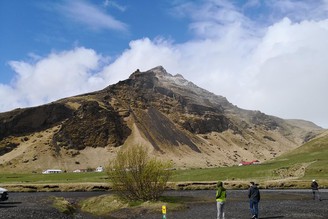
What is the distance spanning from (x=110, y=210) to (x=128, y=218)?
30.4ft

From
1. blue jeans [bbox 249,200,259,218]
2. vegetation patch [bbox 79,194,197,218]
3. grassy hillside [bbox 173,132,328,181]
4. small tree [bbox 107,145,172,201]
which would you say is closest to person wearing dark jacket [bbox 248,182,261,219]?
blue jeans [bbox 249,200,259,218]

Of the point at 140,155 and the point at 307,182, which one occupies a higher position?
the point at 140,155

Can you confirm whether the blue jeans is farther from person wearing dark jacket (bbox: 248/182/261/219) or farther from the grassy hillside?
Result: the grassy hillside

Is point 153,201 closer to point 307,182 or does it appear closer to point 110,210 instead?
point 110,210

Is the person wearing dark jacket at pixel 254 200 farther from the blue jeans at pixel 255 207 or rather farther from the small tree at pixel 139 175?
the small tree at pixel 139 175

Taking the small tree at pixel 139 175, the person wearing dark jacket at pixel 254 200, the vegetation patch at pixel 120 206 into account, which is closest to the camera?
the person wearing dark jacket at pixel 254 200

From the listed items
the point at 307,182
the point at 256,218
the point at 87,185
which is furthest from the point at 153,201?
the point at 87,185

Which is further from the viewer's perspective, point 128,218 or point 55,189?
point 55,189

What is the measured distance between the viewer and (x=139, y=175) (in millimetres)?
48719

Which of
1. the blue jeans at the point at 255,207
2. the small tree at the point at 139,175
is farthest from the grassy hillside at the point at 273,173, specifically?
the blue jeans at the point at 255,207

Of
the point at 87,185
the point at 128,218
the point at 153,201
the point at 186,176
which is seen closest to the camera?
the point at 128,218

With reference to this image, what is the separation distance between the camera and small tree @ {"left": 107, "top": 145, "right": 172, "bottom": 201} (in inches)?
1907

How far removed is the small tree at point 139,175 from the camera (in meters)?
48.4

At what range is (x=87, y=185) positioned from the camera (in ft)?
295
